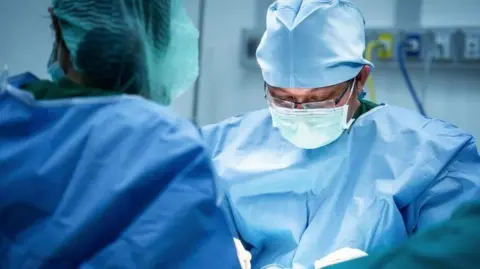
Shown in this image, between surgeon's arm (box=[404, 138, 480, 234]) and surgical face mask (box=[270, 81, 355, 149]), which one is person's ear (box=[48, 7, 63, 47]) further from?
surgeon's arm (box=[404, 138, 480, 234])

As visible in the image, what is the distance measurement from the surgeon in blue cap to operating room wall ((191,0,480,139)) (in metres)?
0.65

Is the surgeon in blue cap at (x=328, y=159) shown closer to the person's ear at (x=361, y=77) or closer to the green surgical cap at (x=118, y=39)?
the person's ear at (x=361, y=77)

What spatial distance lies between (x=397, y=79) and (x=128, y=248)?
5.22ft

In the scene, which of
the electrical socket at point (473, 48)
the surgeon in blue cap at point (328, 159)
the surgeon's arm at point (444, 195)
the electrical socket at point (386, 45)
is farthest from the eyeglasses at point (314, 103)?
the electrical socket at point (473, 48)

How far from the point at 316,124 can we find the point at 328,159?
0.33 feet

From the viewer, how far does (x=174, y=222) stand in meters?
0.70

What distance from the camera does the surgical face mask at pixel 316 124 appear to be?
136 cm

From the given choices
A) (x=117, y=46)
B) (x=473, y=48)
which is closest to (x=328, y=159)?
(x=117, y=46)

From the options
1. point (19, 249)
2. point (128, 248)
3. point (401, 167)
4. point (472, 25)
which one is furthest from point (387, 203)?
point (472, 25)

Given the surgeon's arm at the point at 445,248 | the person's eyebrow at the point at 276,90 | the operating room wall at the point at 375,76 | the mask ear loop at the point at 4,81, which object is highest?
the mask ear loop at the point at 4,81

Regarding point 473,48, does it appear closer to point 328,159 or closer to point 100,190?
point 328,159

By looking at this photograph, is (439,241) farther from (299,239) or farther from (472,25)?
(472,25)

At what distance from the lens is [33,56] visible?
7.07 ft

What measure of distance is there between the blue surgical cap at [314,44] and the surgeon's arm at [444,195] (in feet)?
1.13
